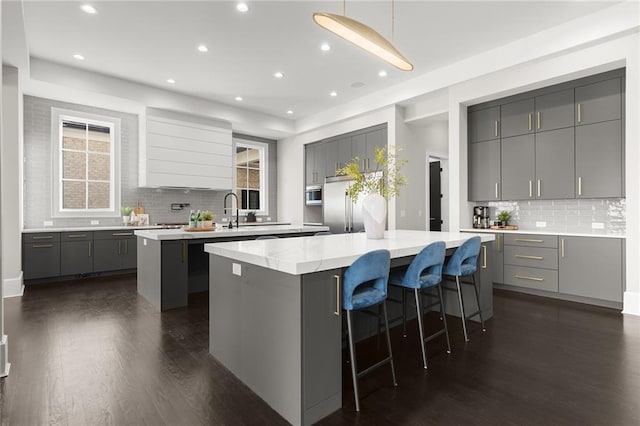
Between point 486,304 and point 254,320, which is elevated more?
point 254,320

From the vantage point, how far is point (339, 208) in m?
6.89

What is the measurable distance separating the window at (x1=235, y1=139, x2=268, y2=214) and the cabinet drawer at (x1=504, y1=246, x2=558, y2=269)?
5664mm

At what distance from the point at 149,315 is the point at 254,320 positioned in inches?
82.9

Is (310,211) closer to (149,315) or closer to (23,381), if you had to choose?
(149,315)

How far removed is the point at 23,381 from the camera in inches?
84.8

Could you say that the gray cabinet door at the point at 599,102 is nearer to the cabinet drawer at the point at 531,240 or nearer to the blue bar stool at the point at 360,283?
the cabinet drawer at the point at 531,240

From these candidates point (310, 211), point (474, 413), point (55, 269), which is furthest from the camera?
point (310, 211)

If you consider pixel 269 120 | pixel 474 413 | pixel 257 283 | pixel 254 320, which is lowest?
pixel 474 413

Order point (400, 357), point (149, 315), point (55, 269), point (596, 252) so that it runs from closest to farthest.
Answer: point (400, 357)
point (149, 315)
point (596, 252)
point (55, 269)

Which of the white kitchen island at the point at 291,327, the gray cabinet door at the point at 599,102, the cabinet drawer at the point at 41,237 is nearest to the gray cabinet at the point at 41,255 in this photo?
the cabinet drawer at the point at 41,237

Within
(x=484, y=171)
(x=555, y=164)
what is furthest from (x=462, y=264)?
(x=484, y=171)

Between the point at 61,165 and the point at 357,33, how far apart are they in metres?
5.86

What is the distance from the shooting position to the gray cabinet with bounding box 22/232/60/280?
193 inches

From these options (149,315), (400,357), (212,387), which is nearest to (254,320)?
(212,387)
